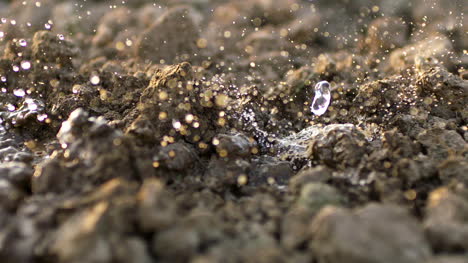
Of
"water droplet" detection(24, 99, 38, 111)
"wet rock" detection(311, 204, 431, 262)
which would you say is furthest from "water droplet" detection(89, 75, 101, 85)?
"wet rock" detection(311, 204, 431, 262)

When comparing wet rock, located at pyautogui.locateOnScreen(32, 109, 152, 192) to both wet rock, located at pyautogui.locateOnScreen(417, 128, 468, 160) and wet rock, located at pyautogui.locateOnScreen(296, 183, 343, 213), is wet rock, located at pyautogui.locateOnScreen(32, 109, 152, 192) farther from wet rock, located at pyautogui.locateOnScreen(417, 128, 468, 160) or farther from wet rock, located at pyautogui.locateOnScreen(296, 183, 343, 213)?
wet rock, located at pyautogui.locateOnScreen(417, 128, 468, 160)

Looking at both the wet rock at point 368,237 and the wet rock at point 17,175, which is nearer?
the wet rock at point 368,237

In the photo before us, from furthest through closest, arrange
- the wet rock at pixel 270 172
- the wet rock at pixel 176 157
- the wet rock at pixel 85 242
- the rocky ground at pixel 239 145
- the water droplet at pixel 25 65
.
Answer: the water droplet at pixel 25 65 < the wet rock at pixel 270 172 < the wet rock at pixel 176 157 < the rocky ground at pixel 239 145 < the wet rock at pixel 85 242

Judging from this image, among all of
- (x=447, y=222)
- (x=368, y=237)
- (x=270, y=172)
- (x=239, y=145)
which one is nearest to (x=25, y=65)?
(x=239, y=145)

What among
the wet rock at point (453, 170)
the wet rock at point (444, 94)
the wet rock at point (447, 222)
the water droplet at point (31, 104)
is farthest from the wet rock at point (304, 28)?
the wet rock at point (447, 222)

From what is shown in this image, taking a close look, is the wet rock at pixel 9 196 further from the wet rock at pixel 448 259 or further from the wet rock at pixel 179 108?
the wet rock at pixel 448 259

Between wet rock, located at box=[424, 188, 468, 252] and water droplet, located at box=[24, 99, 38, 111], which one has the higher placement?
wet rock, located at box=[424, 188, 468, 252]

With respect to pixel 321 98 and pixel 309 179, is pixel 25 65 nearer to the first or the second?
pixel 321 98
